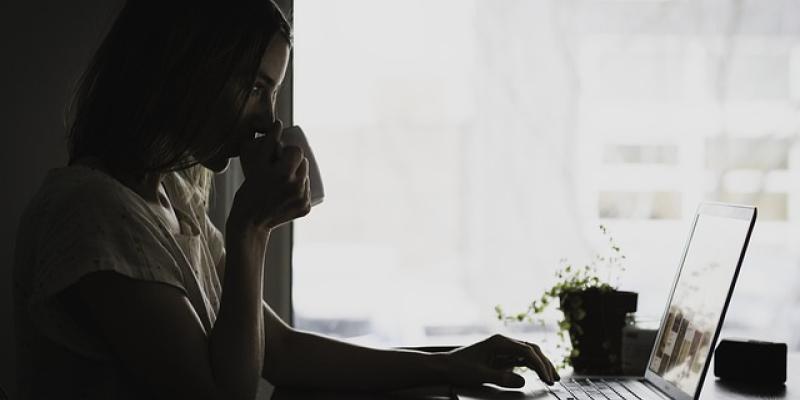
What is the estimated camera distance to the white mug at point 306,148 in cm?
135

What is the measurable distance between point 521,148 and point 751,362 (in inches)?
32.4

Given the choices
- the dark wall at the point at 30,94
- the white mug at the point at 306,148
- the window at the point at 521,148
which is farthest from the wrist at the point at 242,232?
the window at the point at 521,148

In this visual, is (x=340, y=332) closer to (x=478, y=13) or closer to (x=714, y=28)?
(x=478, y=13)

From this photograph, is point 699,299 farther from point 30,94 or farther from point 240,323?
point 30,94

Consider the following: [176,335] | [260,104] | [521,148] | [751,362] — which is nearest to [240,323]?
[176,335]

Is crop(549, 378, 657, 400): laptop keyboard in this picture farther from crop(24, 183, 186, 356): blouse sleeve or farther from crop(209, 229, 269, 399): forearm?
crop(24, 183, 186, 356): blouse sleeve

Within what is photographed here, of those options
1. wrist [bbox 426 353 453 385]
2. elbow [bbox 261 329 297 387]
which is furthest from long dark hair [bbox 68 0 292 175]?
wrist [bbox 426 353 453 385]

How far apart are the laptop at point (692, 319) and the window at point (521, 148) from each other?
69 centimetres

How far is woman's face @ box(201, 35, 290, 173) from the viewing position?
119 cm

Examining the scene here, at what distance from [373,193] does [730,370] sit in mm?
924

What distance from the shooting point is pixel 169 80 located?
1.13m

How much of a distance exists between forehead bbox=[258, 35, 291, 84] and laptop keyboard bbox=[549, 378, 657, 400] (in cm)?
60

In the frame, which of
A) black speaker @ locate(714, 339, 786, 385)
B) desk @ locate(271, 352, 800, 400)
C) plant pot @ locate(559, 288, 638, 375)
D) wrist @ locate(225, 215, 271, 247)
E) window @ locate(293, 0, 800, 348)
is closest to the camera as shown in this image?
wrist @ locate(225, 215, 271, 247)

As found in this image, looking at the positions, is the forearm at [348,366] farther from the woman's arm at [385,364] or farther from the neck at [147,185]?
the neck at [147,185]
